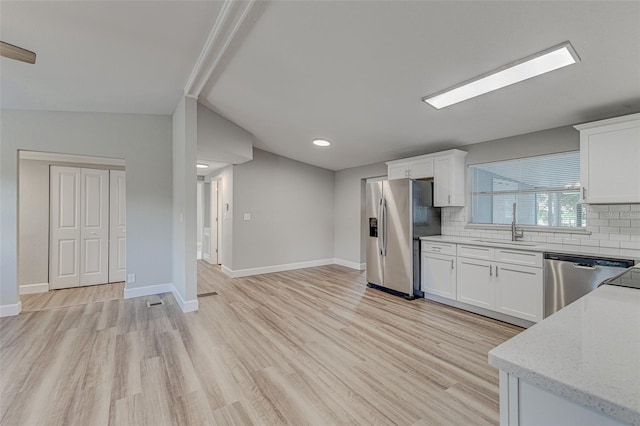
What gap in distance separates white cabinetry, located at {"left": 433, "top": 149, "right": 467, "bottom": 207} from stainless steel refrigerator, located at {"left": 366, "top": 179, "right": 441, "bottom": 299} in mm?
171

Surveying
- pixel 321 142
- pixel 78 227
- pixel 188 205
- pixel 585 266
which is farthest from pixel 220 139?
pixel 585 266

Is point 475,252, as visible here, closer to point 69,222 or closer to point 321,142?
point 321,142

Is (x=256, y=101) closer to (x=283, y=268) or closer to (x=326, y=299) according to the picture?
(x=326, y=299)

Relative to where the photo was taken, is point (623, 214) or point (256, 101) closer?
point (623, 214)

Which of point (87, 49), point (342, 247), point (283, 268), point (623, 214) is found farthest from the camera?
point (342, 247)

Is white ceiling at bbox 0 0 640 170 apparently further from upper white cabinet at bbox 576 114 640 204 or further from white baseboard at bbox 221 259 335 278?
white baseboard at bbox 221 259 335 278

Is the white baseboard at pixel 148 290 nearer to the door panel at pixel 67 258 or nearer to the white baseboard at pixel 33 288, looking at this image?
the door panel at pixel 67 258

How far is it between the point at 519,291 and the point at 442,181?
67.9 inches

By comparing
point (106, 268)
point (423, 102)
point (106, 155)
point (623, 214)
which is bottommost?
point (106, 268)

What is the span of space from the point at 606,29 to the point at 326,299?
12.2 feet

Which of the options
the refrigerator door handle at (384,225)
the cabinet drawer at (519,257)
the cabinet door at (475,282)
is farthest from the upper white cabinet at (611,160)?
the refrigerator door handle at (384,225)

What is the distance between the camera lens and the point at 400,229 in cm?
418

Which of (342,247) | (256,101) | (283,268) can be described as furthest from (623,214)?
(283,268)

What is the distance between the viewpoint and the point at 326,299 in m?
4.08
